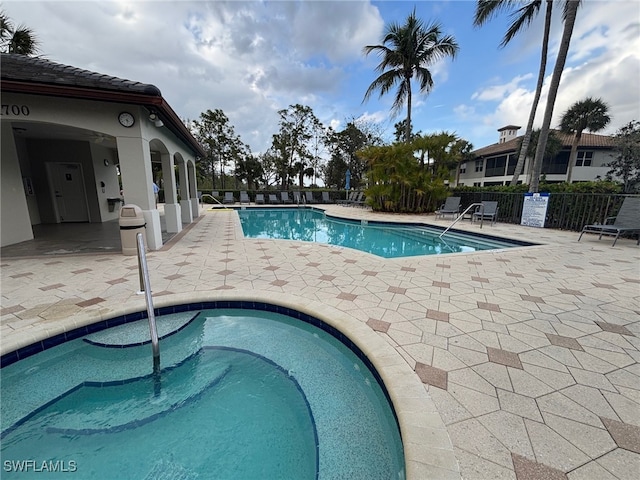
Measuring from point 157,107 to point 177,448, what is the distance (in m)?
5.42

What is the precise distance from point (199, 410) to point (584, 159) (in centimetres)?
3406

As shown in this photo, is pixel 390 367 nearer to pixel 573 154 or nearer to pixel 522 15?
pixel 522 15

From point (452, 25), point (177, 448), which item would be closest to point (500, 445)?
point (177, 448)

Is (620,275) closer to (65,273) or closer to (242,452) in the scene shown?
(242,452)

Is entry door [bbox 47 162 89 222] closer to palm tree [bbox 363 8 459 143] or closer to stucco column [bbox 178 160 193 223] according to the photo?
stucco column [bbox 178 160 193 223]

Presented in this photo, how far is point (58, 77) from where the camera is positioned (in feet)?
13.9

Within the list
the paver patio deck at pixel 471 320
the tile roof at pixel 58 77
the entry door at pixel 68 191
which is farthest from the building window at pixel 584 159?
the entry door at pixel 68 191

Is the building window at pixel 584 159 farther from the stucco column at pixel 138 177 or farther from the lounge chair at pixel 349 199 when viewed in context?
the stucco column at pixel 138 177

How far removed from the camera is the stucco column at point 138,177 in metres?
5.01

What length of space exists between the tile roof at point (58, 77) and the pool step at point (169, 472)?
5269 mm

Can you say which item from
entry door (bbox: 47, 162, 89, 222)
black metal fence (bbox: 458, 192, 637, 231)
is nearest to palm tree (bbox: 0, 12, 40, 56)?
entry door (bbox: 47, 162, 89, 222)

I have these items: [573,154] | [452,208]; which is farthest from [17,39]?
[573,154]

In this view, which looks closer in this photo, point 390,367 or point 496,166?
point 390,367

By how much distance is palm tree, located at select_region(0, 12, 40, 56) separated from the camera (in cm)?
830
